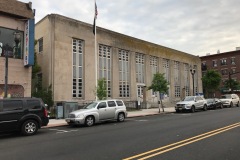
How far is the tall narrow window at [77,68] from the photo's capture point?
1157 inches

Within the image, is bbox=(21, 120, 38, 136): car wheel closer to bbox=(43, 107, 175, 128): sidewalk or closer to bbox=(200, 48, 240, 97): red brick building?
bbox=(43, 107, 175, 128): sidewalk

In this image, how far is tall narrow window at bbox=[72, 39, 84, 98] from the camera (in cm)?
2939

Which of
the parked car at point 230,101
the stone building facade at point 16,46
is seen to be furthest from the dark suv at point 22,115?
the parked car at point 230,101

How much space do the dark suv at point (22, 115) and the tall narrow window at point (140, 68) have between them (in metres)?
25.2

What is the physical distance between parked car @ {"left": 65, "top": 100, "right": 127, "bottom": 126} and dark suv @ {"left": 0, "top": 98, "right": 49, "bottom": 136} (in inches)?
115

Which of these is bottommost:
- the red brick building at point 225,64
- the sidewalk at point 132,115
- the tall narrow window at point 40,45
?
the sidewalk at point 132,115

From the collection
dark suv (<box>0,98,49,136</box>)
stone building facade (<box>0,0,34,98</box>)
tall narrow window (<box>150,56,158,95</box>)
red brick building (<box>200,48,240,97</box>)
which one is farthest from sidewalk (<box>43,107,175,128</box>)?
red brick building (<box>200,48,240,97</box>)

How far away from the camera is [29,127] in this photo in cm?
1314

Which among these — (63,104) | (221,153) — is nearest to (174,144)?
(221,153)

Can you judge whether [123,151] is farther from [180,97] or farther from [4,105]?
[180,97]

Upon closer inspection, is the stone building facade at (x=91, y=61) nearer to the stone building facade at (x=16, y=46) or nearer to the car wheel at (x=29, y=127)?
the stone building facade at (x=16, y=46)

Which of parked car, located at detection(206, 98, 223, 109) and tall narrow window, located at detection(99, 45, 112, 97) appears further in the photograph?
tall narrow window, located at detection(99, 45, 112, 97)

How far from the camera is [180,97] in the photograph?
47312 mm

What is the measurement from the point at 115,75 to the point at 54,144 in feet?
80.1
